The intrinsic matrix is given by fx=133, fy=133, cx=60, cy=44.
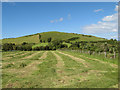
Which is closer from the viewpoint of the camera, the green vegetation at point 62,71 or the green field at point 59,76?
the green field at point 59,76

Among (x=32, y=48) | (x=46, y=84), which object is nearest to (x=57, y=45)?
(x=32, y=48)

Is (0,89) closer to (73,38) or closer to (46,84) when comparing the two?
(46,84)

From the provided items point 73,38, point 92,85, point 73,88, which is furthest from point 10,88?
point 73,38

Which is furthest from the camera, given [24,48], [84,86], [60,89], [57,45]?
[57,45]

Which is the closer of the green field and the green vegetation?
the green field

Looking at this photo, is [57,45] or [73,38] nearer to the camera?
[57,45]

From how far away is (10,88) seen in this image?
25.8ft

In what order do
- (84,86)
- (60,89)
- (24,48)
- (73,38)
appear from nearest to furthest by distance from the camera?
(60,89) → (84,86) → (24,48) → (73,38)

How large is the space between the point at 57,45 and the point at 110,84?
124996 millimetres

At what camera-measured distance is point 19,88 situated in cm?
786

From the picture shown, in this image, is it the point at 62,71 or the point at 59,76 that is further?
the point at 62,71

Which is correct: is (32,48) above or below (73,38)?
below

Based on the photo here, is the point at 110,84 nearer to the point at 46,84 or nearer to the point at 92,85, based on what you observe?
the point at 92,85

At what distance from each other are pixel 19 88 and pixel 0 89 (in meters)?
1.06
